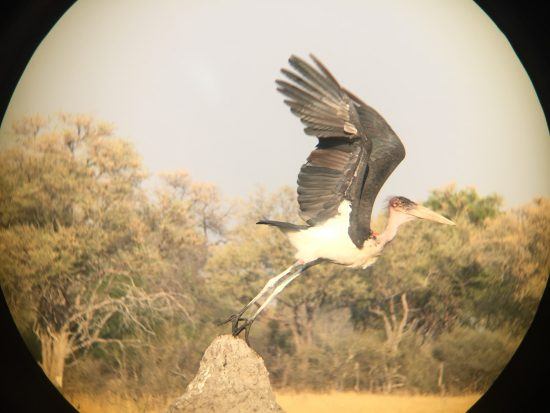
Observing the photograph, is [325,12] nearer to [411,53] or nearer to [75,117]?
[411,53]

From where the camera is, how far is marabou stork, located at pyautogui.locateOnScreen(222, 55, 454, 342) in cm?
988

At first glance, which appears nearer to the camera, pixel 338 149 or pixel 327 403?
pixel 338 149

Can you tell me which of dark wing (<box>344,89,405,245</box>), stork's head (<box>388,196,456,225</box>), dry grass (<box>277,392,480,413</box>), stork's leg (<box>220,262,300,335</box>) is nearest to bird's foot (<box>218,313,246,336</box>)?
stork's leg (<box>220,262,300,335</box>)

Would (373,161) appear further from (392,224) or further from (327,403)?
(327,403)

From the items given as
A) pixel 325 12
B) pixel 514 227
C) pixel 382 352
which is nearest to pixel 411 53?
pixel 325 12

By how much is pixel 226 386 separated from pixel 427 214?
1881 millimetres

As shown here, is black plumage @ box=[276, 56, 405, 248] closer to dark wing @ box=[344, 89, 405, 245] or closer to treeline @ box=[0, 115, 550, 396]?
dark wing @ box=[344, 89, 405, 245]

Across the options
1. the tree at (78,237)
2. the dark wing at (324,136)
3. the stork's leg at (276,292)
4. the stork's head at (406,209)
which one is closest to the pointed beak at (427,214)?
the stork's head at (406,209)

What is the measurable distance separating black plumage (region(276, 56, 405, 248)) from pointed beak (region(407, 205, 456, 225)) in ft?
1.01

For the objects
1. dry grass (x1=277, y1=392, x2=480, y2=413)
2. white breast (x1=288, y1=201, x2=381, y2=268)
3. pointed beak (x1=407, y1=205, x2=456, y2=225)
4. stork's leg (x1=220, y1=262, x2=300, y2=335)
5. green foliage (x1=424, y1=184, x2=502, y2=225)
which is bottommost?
dry grass (x1=277, y1=392, x2=480, y2=413)

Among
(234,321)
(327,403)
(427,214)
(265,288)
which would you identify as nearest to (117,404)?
(234,321)

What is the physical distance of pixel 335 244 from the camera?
10.0 m

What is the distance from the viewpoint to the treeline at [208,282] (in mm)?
9945

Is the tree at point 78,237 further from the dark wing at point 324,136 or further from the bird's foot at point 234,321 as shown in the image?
the dark wing at point 324,136
